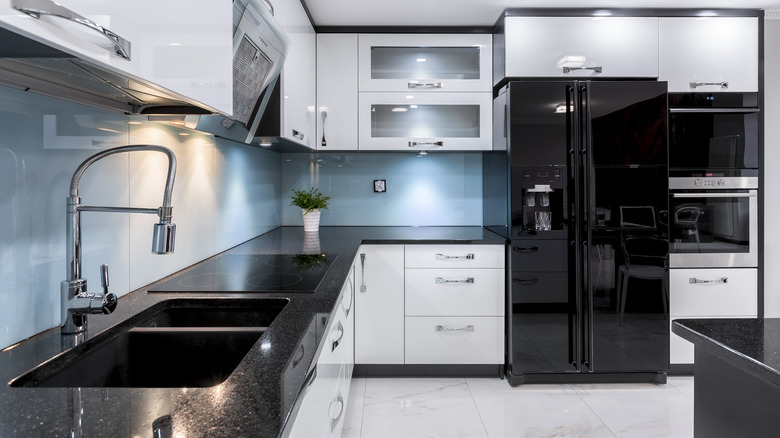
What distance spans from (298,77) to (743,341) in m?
2.10

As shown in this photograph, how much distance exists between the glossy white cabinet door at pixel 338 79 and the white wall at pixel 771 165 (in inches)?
103

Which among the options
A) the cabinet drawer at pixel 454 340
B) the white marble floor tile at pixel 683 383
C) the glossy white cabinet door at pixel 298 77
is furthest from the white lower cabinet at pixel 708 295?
the glossy white cabinet door at pixel 298 77

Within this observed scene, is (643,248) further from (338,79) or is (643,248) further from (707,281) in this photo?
(338,79)

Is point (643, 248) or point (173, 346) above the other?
point (643, 248)

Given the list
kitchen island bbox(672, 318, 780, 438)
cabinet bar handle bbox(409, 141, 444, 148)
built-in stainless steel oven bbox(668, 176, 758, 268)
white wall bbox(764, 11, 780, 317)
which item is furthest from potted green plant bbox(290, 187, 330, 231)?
white wall bbox(764, 11, 780, 317)

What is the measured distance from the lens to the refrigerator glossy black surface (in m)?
2.58

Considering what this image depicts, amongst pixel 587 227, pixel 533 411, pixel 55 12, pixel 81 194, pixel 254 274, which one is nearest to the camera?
pixel 55 12

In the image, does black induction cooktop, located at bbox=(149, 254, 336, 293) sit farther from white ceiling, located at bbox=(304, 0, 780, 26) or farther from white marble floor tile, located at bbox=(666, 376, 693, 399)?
white marble floor tile, located at bbox=(666, 376, 693, 399)

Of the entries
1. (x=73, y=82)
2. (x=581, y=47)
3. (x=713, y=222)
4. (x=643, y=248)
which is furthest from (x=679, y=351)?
(x=73, y=82)

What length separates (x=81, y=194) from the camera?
1.14 metres

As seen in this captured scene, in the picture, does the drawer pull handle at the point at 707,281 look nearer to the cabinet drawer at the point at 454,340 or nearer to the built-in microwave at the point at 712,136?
the built-in microwave at the point at 712,136

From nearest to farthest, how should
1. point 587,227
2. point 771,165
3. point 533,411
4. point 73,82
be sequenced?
point 73,82, point 533,411, point 587,227, point 771,165

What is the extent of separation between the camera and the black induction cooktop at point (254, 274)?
57.2 inches

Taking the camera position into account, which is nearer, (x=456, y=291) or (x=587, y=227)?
(x=587, y=227)
